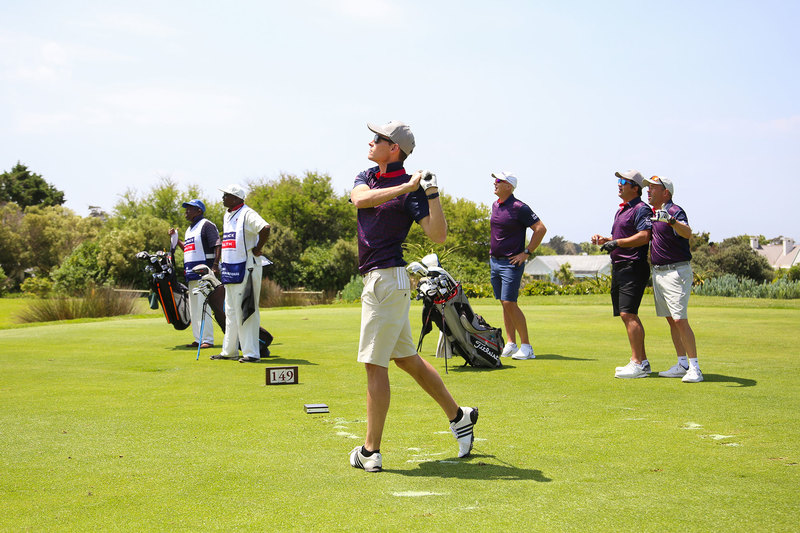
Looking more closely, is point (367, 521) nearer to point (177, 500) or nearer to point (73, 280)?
point (177, 500)

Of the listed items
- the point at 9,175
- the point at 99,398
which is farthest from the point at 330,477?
the point at 9,175

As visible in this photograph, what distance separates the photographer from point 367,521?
3488 millimetres

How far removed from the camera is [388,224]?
15.4 feet

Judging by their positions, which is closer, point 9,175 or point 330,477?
point 330,477

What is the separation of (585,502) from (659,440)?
5.54 ft

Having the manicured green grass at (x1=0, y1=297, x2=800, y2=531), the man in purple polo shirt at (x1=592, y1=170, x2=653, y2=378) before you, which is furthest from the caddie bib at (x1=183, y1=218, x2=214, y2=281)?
the man in purple polo shirt at (x1=592, y1=170, x2=653, y2=378)

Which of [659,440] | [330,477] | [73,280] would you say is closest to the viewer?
[330,477]

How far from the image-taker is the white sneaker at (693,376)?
315 inches

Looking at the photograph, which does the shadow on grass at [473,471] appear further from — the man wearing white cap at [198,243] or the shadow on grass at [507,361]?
the man wearing white cap at [198,243]

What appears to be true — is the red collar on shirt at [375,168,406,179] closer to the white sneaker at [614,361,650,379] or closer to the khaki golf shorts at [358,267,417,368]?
the khaki golf shorts at [358,267,417,368]

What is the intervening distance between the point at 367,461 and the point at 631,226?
525 cm

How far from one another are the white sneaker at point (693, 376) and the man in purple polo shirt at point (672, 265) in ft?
0.06

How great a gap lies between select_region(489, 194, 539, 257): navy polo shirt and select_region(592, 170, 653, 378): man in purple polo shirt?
5.16ft

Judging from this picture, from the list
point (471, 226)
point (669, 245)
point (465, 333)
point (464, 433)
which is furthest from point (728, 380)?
point (471, 226)
